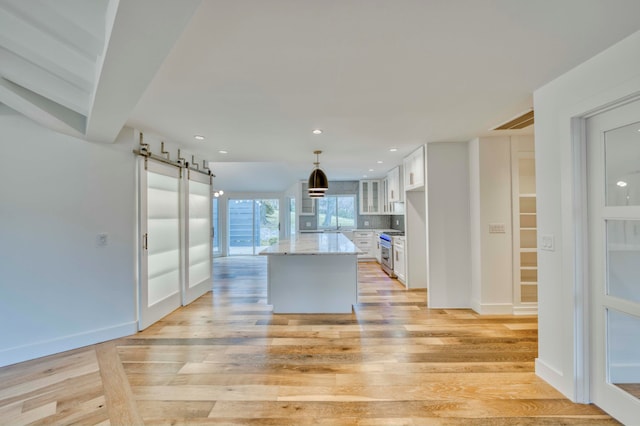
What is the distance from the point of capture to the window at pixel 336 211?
28.2ft

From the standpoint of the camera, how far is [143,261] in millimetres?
3340

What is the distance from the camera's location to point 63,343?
2.82 meters

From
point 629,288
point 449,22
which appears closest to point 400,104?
point 449,22

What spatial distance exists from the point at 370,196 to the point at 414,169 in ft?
11.9

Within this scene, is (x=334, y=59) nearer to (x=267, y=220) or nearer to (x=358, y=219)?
(x=358, y=219)

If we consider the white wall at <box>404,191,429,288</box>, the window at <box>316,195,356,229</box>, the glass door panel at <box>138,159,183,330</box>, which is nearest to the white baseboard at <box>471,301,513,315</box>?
the white wall at <box>404,191,429,288</box>

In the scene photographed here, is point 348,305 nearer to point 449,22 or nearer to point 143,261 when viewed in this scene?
point 143,261

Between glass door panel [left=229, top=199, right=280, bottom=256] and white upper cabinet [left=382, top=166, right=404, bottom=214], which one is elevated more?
white upper cabinet [left=382, top=166, right=404, bottom=214]

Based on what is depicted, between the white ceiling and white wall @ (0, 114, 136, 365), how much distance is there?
0.53 meters

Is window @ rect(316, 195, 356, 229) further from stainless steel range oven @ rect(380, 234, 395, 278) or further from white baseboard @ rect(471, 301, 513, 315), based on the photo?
white baseboard @ rect(471, 301, 513, 315)

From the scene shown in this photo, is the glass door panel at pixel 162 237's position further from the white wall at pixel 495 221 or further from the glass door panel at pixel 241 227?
the glass door panel at pixel 241 227

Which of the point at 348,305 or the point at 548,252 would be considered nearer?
the point at 548,252

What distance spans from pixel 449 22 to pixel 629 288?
1977 millimetres

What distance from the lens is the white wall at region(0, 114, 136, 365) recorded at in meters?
2.62
